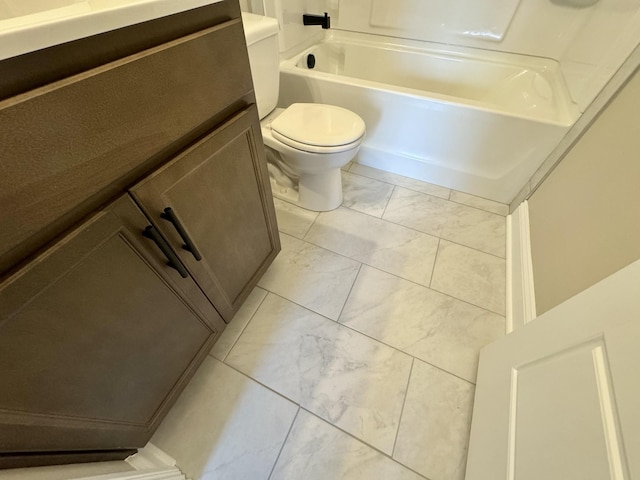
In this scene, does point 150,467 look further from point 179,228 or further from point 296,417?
point 179,228

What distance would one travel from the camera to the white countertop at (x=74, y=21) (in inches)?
12.3

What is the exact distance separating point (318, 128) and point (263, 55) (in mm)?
365

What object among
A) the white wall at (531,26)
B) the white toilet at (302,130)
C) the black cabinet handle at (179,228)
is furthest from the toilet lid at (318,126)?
the white wall at (531,26)

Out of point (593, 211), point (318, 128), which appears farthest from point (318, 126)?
point (593, 211)

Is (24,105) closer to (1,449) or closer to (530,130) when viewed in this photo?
(1,449)

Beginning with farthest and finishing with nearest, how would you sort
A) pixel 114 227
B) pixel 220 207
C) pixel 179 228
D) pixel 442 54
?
pixel 442 54
pixel 220 207
pixel 179 228
pixel 114 227

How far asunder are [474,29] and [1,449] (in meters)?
2.52

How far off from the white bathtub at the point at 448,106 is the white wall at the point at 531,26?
0.18 feet

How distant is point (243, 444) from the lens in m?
0.89

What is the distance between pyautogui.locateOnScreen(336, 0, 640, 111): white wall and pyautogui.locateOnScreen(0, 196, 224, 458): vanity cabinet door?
172cm

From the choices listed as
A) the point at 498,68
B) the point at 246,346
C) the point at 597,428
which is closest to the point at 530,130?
the point at 498,68

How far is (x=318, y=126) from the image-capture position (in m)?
1.32

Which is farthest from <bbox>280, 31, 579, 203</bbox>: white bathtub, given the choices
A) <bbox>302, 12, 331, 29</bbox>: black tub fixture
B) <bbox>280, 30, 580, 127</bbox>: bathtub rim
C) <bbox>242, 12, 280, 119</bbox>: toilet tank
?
<bbox>242, 12, 280, 119</bbox>: toilet tank

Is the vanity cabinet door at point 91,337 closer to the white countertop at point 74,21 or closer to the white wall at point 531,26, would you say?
the white countertop at point 74,21
